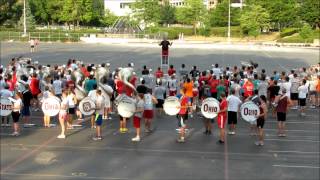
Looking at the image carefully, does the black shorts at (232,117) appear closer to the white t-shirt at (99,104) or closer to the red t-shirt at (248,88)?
the red t-shirt at (248,88)

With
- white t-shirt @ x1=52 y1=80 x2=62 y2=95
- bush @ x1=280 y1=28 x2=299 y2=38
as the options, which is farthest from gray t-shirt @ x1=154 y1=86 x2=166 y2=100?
bush @ x1=280 y1=28 x2=299 y2=38

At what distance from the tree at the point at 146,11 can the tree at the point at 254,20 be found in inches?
732

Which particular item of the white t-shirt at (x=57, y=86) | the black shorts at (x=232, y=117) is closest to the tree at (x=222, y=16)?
the white t-shirt at (x=57, y=86)

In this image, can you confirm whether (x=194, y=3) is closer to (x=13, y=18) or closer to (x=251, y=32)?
(x=251, y=32)

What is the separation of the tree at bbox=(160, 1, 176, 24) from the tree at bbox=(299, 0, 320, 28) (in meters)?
30.3

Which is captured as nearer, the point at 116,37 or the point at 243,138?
the point at 243,138

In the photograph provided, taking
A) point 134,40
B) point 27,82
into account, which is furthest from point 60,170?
point 134,40

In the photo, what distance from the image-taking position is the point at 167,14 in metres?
115

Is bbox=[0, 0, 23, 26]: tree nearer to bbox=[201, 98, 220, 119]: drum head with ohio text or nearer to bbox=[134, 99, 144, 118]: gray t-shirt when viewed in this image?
bbox=[134, 99, 144, 118]: gray t-shirt

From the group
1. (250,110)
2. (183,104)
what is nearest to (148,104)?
(183,104)

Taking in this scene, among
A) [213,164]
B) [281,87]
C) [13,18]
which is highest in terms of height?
[13,18]

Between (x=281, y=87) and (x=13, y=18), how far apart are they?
88718 mm

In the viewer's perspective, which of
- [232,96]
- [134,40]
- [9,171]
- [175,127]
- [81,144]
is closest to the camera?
[9,171]

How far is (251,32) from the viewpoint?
96.6 m
